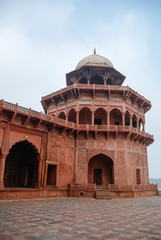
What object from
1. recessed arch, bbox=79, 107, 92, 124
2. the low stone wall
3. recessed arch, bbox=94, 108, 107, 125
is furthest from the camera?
recessed arch, bbox=94, 108, 107, 125

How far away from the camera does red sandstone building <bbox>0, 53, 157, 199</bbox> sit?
1550cm

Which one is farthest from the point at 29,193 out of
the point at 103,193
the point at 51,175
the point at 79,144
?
the point at 79,144

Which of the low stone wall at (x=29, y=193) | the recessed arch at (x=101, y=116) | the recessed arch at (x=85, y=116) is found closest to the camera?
the low stone wall at (x=29, y=193)

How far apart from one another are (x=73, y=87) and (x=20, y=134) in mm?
7453

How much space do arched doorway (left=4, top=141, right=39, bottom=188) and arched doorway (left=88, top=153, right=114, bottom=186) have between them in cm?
572

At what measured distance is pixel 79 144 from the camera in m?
19.2

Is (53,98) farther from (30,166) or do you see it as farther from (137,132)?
(137,132)

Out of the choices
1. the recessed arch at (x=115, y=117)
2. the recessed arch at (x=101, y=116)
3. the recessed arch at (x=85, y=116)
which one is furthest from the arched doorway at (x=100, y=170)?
the recessed arch at (x=115, y=117)

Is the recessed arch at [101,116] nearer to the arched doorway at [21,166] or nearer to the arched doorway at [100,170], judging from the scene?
the arched doorway at [100,170]

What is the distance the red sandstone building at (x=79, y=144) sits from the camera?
50.8ft

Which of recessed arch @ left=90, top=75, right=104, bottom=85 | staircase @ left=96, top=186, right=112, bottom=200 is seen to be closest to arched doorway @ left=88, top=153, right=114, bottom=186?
staircase @ left=96, top=186, right=112, bottom=200

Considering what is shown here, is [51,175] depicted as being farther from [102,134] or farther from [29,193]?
[102,134]

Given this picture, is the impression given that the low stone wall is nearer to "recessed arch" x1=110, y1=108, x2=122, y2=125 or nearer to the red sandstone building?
the red sandstone building

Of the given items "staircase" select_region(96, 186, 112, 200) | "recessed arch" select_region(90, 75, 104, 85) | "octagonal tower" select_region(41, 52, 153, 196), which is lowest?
"staircase" select_region(96, 186, 112, 200)
